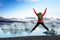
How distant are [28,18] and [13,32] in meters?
0.79

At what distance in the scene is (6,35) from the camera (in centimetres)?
757

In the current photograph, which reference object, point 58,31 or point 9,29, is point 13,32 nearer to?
point 9,29

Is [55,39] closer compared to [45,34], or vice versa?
[55,39]

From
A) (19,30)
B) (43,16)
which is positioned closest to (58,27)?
(43,16)

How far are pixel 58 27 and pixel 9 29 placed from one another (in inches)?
74.4

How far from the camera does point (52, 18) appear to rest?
801 centimetres

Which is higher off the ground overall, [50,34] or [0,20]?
[0,20]

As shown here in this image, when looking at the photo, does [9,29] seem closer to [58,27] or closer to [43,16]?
[43,16]

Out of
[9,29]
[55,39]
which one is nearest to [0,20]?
[9,29]

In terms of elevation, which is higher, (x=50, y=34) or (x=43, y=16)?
(x=43, y=16)

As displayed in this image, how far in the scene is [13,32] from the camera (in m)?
7.68

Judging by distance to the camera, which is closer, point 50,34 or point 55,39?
point 55,39

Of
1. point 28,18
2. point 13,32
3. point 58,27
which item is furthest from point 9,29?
point 58,27

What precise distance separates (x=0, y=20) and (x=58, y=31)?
2274 millimetres
